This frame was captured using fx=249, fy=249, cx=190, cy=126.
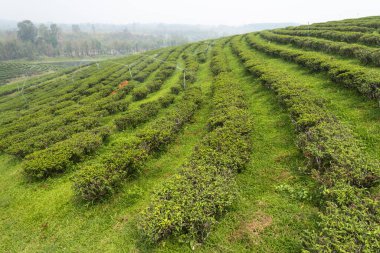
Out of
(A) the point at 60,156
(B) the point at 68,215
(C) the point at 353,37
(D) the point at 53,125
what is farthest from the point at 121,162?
(C) the point at 353,37

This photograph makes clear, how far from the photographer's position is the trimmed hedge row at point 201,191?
322 inches

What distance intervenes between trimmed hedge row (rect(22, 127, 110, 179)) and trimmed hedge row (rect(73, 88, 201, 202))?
2873mm

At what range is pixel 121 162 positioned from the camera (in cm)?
1230

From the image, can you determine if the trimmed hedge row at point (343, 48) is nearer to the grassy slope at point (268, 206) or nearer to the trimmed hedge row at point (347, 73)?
the trimmed hedge row at point (347, 73)

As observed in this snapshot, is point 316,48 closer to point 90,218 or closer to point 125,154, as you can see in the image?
point 125,154

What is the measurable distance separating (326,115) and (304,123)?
148cm

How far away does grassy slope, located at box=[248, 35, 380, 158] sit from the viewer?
39.5 feet

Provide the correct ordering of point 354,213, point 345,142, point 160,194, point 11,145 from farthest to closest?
point 11,145, point 345,142, point 160,194, point 354,213

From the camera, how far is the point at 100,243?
914cm

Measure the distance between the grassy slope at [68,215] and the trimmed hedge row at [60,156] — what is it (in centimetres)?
63

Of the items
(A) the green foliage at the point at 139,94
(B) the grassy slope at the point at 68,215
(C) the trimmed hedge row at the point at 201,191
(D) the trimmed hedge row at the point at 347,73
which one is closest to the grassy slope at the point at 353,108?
(D) the trimmed hedge row at the point at 347,73

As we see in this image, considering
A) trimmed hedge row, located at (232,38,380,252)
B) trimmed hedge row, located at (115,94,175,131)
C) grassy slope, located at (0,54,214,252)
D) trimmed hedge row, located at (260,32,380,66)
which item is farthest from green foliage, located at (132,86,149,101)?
trimmed hedge row, located at (260,32,380,66)

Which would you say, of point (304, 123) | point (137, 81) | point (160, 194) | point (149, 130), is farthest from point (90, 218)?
point (137, 81)

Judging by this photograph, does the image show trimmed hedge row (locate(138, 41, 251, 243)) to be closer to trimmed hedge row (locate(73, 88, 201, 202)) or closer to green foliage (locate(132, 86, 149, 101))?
trimmed hedge row (locate(73, 88, 201, 202))
